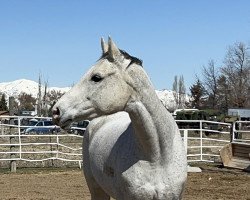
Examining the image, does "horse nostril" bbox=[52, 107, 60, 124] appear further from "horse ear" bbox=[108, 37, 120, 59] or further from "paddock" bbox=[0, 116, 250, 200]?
"paddock" bbox=[0, 116, 250, 200]

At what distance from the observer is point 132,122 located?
11.1 feet

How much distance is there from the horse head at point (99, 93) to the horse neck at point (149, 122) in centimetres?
7

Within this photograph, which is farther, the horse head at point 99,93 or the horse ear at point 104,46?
the horse ear at point 104,46

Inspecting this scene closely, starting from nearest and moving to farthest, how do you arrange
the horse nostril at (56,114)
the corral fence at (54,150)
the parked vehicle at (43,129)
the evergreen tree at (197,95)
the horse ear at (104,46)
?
1. the horse nostril at (56,114)
2. the horse ear at (104,46)
3. the corral fence at (54,150)
4. the parked vehicle at (43,129)
5. the evergreen tree at (197,95)

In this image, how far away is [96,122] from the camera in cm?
493

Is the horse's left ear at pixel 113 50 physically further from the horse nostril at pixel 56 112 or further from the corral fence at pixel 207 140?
the corral fence at pixel 207 140

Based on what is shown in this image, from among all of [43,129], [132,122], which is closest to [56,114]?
[132,122]

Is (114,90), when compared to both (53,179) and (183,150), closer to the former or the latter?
(183,150)

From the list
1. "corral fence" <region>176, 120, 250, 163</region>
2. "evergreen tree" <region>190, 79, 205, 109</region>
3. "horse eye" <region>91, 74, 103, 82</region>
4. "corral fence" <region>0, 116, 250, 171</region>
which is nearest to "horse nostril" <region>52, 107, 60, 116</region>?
"horse eye" <region>91, 74, 103, 82</region>

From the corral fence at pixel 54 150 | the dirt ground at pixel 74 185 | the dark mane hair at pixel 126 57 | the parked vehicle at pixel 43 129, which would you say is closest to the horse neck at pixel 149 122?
the dark mane hair at pixel 126 57

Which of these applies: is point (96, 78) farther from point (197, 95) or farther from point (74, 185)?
point (197, 95)

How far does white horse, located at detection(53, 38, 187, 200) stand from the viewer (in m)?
3.18

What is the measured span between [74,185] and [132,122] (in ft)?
22.7

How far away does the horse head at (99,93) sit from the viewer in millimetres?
3133
